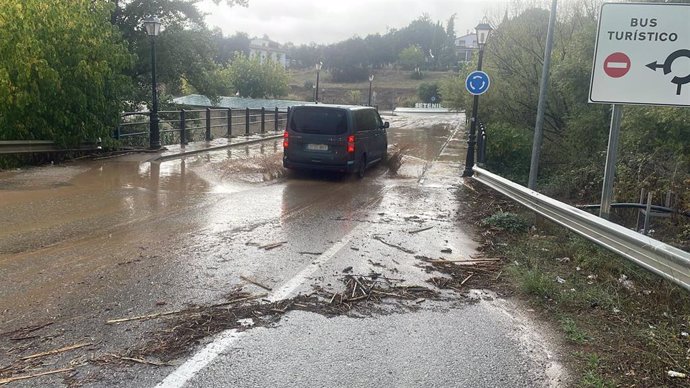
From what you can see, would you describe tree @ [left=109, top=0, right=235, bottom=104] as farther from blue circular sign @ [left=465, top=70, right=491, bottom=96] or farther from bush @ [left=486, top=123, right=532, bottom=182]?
blue circular sign @ [left=465, top=70, right=491, bottom=96]

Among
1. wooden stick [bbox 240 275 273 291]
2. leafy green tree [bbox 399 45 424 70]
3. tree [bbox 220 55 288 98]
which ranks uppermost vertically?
leafy green tree [bbox 399 45 424 70]

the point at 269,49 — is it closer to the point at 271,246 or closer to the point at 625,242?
the point at 271,246

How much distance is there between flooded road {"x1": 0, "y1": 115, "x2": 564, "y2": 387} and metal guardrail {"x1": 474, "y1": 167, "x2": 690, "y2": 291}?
1.15 m

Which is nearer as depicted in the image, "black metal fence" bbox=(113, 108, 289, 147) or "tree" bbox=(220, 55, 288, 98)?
"black metal fence" bbox=(113, 108, 289, 147)

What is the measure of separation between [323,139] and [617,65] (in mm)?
7995

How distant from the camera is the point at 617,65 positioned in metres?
6.06

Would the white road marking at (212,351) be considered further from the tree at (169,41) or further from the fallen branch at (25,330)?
the tree at (169,41)

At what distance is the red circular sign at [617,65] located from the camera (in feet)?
19.8

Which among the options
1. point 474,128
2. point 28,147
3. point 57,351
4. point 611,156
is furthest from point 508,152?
point 57,351

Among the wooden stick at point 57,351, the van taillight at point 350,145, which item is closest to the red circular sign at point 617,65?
the wooden stick at point 57,351

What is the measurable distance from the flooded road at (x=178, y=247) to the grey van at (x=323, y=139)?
1.60 ft

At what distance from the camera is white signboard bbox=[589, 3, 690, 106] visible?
585 centimetres

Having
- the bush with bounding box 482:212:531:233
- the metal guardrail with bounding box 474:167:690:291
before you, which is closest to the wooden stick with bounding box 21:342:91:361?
the metal guardrail with bounding box 474:167:690:291

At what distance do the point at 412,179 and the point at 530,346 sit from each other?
10156 mm
